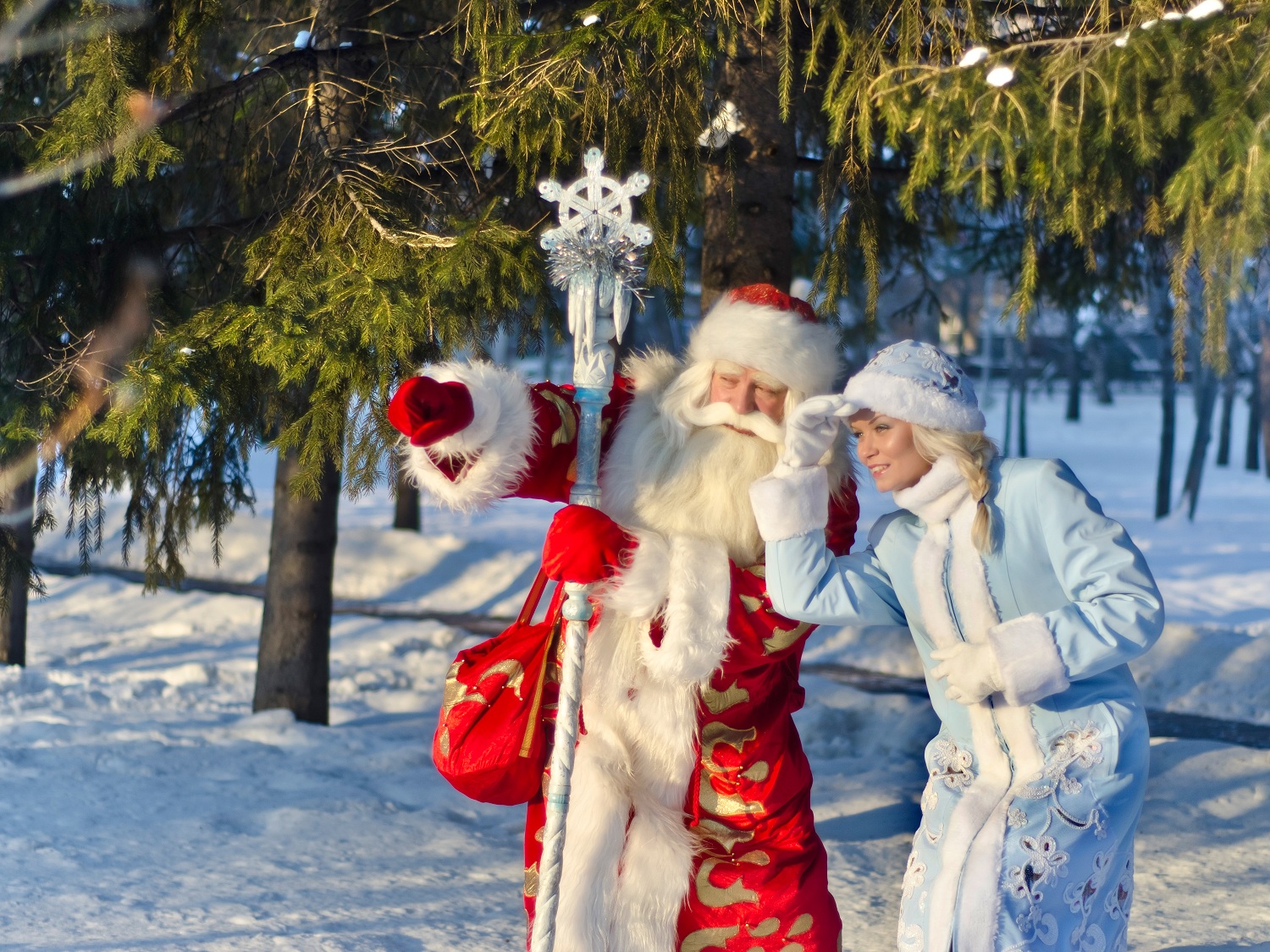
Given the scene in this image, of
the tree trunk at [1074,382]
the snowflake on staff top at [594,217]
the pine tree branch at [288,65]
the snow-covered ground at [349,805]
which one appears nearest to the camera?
the snowflake on staff top at [594,217]

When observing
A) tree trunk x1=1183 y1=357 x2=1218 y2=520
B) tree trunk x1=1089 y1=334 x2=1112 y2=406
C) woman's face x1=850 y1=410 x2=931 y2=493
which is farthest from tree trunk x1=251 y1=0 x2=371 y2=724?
tree trunk x1=1089 y1=334 x2=1112 y2=406

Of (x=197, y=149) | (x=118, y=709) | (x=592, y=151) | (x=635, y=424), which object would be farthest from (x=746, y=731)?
(x=118, y=709)

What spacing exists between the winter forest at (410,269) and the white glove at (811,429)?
28 centimetres

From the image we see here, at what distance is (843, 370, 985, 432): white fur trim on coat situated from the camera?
2.56 meters

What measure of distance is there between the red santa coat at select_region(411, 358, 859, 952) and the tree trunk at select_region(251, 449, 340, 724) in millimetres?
3515

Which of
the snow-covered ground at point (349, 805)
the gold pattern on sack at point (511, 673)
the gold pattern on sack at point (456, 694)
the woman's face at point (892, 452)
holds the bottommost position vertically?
the snow-covered ground at point (349, 805)

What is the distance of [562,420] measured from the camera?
10.6 ft

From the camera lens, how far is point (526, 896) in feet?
10.6

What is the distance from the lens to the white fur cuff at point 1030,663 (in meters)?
2.36

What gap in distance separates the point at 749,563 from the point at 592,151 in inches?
44.8

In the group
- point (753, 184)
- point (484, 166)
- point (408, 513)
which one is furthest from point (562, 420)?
point (408, 513)

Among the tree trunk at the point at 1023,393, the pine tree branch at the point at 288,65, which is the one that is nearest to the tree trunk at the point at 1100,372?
the tree trunk at the point at 1023,393

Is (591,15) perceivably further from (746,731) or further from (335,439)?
(746,731)

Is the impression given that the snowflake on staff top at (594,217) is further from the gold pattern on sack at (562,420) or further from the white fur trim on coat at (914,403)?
the white fur trim on coat at (914,403)
